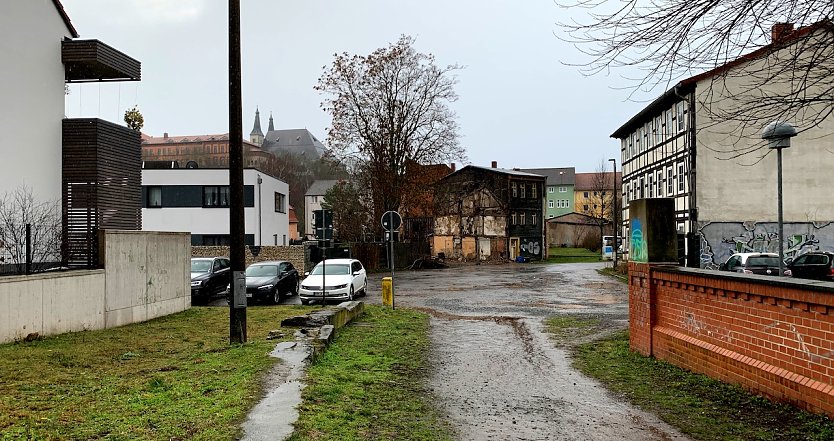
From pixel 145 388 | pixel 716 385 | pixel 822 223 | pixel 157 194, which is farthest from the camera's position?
pixel 157 194

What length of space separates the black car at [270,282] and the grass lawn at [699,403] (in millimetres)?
13788

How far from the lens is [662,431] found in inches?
263

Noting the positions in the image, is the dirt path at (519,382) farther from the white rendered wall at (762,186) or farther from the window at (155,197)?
the window at (155,197)

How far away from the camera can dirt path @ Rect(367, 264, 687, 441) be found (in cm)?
673

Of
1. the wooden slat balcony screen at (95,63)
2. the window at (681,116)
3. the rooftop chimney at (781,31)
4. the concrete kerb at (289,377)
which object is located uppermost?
the window at (681,116)

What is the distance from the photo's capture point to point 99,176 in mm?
18172

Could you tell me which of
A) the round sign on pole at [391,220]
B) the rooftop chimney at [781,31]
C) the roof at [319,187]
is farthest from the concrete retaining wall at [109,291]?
the roof at [319,187]

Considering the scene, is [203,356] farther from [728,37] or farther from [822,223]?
[822,223]

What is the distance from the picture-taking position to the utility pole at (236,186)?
431 inches

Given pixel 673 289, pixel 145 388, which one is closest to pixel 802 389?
pixel 673 289

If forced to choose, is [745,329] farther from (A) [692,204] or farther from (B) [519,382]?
(A) [692,204]

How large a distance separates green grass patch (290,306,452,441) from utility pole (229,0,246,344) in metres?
1.65

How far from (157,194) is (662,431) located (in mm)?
41209

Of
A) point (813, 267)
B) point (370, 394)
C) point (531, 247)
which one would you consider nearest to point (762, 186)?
point (813, 267)
